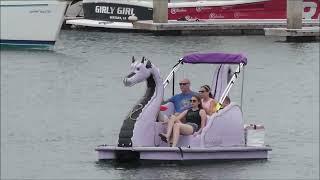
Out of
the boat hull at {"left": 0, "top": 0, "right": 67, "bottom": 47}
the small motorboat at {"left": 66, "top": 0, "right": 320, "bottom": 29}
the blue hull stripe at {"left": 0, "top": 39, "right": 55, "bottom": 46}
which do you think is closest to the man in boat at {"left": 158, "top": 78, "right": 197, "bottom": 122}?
the boat hull at {"left": 0, "top": 0, "right": 67, "bottom": 47}

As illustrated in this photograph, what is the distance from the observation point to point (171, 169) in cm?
2527

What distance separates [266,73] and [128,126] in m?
21.0

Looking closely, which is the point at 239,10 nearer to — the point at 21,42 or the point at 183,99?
the point at 21,42

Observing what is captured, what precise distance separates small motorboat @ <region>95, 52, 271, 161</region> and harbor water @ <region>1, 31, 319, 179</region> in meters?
0.23

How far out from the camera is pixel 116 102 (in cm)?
3669

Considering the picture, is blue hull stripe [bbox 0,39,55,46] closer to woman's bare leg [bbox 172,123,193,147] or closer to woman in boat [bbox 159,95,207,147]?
woman in boat [bbox 159,95,207,147]

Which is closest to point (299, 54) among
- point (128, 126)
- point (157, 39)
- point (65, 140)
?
point (157, 39)

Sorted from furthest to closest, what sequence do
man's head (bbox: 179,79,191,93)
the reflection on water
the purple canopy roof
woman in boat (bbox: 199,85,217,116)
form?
1. the purple canopy roof
2. man's head (bbox: 179,79,191,93)
3. woman in boat (bbox: 199,85,217,116)
4. the reflection on water

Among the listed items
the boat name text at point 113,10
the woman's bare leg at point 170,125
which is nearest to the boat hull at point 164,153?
the woman's bare leg at point 170,125

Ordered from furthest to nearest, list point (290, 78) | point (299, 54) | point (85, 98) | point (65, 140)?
point (299, 54) < point (290, 78) < point (85, 98) < point (65, 140)

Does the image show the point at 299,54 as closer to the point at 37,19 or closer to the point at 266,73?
the point at 266,73

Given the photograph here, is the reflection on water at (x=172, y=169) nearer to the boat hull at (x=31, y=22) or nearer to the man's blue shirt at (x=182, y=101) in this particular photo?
the man's blue shirt at (x=182, y=101)

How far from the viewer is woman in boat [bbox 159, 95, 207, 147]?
25.5 metres

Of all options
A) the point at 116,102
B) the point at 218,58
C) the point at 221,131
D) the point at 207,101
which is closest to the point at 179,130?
the point at 221,131
